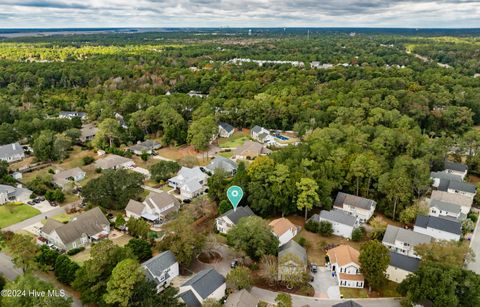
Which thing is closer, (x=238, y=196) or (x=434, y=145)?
(x=238, y=196)

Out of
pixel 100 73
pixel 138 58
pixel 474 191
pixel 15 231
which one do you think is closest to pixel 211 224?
pixel 15 231

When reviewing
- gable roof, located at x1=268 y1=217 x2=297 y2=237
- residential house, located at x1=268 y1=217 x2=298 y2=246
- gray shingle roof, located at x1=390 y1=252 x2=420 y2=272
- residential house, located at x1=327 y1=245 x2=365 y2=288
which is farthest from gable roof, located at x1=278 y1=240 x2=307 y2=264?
gray shingle roof, located at x1=390 y1=252 x2=420 y2=272

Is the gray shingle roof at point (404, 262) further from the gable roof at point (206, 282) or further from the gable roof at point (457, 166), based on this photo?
the gable roof at point (457, 166)

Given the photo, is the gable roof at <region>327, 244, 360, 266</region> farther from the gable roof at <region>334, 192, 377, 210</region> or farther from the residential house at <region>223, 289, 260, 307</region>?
the gable roof at <region>334, 192, 377, 210</region>

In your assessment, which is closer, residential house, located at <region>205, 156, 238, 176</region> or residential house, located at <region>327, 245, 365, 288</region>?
residential house, located at <region>327, 245, 365, 288</region>

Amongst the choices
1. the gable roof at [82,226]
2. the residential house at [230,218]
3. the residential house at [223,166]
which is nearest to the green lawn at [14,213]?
the gable roof at [82,226]

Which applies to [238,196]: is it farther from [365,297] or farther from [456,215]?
[456,215]
